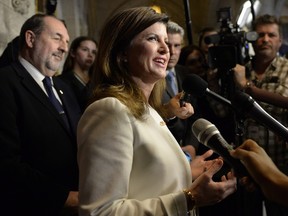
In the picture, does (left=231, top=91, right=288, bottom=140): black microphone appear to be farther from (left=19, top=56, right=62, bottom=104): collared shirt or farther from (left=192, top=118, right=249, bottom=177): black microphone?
(left=19, top=56, right=62, bottom=104): collared shirt

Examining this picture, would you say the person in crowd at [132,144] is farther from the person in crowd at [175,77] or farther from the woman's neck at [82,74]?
the woman's neck at [82,74]

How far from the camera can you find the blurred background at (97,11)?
282cm

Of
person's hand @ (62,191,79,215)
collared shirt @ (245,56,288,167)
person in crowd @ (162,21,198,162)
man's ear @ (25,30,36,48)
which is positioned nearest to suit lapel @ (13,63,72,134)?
man's ear @ (25,30,36,48)

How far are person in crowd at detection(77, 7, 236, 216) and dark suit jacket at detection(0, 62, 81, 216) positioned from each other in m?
0.49

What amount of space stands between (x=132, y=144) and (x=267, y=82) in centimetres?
148

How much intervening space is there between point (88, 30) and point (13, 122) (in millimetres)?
4557

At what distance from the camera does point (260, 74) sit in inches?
99.3

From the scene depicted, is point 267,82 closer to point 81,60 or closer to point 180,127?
point 180,127

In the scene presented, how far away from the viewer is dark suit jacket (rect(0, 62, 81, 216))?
1.58 m

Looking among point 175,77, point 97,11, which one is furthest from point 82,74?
point 97,11

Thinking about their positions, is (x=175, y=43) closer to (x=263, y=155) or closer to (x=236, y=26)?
(x=236, y=26)

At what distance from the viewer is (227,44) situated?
8.11 ft

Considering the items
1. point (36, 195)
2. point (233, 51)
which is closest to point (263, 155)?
point (36, 195)

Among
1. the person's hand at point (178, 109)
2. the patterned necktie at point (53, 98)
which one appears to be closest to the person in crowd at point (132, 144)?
the person's hand at point (178, 109)
